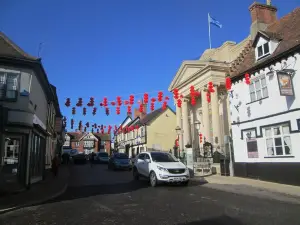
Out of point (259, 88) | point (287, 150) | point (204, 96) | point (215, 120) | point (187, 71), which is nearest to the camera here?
point (287, 150)

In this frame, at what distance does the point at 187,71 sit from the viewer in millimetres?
33156

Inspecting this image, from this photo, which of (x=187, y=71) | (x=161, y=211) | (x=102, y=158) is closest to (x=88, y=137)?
(x=102, y=158)

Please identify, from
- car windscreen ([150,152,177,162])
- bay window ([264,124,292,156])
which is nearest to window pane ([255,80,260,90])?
bay window ([264,124,292,156])

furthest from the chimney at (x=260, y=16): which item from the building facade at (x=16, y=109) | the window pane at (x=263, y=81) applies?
the building facade at (x=16, y=109)

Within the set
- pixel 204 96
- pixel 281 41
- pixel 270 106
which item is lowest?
pixel 270 106

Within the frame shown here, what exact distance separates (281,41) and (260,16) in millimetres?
6382

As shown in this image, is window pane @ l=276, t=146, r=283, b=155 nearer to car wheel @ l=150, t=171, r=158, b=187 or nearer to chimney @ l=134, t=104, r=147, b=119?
car wheel @ l=150, t=171, r=158, b=187

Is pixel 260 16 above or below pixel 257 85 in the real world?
above

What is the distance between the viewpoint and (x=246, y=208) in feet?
28.6

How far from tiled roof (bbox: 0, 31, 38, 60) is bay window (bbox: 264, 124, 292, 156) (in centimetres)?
1365

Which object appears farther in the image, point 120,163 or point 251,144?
point 120,163

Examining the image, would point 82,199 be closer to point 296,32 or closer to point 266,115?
point 266,115

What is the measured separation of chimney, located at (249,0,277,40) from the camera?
71.4 feet

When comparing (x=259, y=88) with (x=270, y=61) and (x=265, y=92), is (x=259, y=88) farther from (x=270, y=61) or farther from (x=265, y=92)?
(x=270, y=61)
